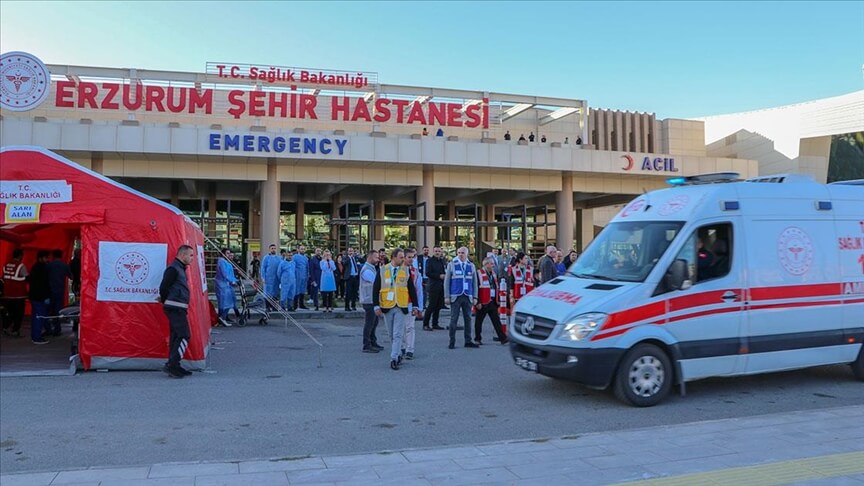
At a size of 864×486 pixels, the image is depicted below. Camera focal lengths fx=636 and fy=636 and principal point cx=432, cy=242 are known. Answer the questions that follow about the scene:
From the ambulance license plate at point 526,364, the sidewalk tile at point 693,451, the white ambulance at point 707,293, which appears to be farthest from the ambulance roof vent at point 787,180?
the sidewalk tile at point 693,451

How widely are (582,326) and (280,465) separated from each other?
3481 mm

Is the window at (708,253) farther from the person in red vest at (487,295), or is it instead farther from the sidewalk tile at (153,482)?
the sidewalk tile at (153,482)

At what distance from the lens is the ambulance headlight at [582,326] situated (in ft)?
22.4

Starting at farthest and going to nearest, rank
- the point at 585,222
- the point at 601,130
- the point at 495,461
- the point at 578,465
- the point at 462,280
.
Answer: the point at 585,222 → the point at 601,130 → the point at 462,280 → the point at 495,461 → the point at 578,465

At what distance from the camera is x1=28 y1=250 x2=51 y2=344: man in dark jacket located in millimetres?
11672

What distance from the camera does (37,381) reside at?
27.7 ft

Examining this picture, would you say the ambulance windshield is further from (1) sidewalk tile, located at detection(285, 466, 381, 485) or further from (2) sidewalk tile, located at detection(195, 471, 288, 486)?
(2) sidewalk tile, located at detection(195, 471, 288, 486)

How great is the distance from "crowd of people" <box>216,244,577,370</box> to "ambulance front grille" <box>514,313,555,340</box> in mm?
2385

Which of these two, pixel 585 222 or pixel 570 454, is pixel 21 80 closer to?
pixel 570 454

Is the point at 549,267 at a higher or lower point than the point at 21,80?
lower

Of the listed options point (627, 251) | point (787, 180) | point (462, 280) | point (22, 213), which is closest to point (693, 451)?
point (627, 251)

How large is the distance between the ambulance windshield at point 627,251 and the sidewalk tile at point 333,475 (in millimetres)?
3918

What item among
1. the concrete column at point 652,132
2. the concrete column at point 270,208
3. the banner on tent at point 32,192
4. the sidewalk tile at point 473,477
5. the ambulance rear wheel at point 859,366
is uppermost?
the concrete column at point 652,132

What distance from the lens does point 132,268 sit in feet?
30.4
